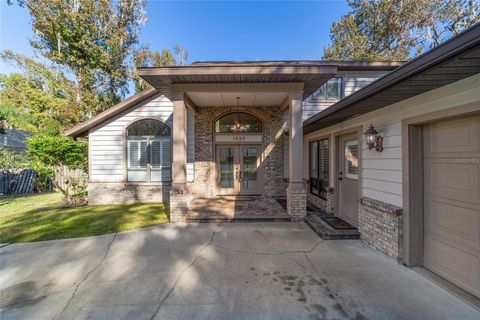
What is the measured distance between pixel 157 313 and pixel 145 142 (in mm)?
6767

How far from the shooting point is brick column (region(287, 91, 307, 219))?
538 cm

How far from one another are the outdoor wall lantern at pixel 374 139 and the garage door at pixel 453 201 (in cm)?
74

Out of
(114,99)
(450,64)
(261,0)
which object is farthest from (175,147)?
(114,99)

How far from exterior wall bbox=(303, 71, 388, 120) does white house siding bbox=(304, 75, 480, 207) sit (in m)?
3.35

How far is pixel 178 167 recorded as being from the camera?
5.46m

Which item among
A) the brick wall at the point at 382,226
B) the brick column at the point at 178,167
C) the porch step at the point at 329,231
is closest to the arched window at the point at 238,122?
the brick column at the point at 178,167

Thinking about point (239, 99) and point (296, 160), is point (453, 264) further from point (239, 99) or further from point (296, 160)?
point (239, 99)

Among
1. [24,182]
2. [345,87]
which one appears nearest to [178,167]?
[345,87]

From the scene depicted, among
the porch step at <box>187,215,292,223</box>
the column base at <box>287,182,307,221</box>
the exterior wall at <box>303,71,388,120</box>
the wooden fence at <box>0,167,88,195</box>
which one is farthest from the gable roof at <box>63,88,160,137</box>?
the column base at <box>287,182,307,221</box>

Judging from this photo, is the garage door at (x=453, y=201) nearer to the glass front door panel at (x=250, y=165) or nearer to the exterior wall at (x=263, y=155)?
the exterior wall at (x=263, y=155)

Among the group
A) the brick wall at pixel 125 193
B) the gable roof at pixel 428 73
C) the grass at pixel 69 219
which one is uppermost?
the gable roof at pixel 428 73

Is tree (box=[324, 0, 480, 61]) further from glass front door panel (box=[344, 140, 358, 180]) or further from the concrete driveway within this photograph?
the concrete driveway

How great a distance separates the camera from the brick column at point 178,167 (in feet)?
17.9

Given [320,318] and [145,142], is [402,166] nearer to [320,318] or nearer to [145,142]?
[320,318]
